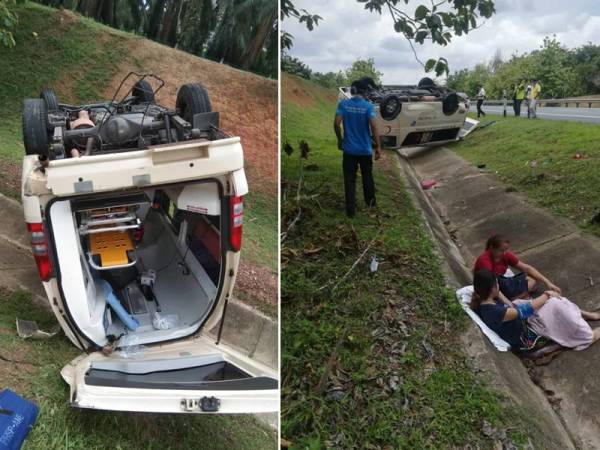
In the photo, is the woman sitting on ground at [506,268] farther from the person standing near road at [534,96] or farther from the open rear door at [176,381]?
the person standing near road at [534,96]

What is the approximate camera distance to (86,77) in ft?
41.2

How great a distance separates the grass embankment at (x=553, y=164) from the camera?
4.60 metres

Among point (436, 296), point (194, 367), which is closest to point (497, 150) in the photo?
point (436, 296)

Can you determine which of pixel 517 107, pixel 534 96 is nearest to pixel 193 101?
pixel 534 96

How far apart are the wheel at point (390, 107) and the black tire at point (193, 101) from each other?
2.42 meters

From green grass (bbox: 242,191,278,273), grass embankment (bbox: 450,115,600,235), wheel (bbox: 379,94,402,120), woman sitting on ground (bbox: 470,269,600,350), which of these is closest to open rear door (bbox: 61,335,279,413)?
woman sitting on ground (bbox: 470,269,600,350)

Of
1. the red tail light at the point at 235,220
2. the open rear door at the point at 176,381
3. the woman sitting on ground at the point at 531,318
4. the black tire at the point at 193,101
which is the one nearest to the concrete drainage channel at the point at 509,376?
the woman sitting on ground at the point at 531,318

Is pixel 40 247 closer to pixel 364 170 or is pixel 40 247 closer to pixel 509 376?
pixel 509 376

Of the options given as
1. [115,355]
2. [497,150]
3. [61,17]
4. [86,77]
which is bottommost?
[115,355]

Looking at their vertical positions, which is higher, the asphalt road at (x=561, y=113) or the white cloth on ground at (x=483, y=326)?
the asphalt road at (x=561, y=113)

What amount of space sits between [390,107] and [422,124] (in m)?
0.78

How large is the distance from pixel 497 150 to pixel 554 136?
1.82 ft

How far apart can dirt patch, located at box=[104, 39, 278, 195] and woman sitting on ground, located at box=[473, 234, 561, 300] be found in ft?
25.8

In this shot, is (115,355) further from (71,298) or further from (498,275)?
(498,275)
